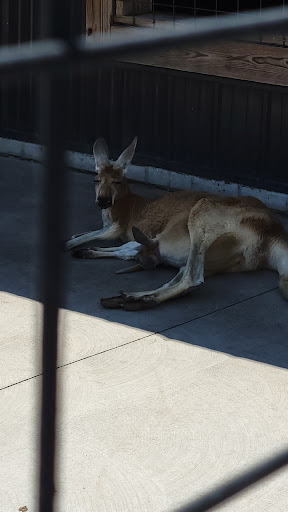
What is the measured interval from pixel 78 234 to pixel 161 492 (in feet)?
10.7

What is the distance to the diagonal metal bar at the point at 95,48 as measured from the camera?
0.80 meters

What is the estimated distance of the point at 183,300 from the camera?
5340 millimetres

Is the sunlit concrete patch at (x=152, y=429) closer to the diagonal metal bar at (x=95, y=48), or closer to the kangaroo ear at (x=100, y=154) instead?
the kangaroo ear at (x=100, y=154)

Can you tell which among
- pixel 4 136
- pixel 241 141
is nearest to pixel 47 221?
pixel 241 141

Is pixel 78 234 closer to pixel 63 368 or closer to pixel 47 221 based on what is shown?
pixel 63 368

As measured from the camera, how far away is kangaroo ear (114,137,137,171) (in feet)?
20.2

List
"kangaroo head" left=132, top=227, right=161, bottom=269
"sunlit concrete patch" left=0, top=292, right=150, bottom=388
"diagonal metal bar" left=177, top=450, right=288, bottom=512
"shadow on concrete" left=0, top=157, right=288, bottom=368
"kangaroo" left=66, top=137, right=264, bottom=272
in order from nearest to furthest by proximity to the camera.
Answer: "diagonal metal bar" left=177, top=450, right=288, bottom=512
"sunlit concrete patch" left=0, top=292, right=150, bottom=388
"shadow on concrete" left=0, top=157, right=288, bottom=368
"kangaroo head" left=132, top=227, right=161, bottom=269
"kangaroo" left=66, top=137, right=264, bottom=272

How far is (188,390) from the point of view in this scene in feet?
13.7

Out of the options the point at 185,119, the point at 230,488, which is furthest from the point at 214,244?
the point at 230,488

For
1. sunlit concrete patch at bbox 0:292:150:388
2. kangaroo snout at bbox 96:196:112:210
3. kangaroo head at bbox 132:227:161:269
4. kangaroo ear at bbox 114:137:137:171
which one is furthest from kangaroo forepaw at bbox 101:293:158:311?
kangaroo ear at bbox 114:137:137:171

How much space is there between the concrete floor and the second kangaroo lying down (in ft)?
0.32

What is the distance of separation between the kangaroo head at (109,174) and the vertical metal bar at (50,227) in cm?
515

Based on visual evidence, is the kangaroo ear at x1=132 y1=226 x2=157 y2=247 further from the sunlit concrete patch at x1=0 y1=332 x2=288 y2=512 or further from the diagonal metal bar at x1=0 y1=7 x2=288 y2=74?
the diagonal metal bar at x1=0 y1=7 x2=288 y2=74

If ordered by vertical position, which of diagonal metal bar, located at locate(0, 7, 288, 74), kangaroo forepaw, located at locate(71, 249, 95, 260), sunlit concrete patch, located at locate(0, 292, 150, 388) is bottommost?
kangaroo forepaw, located at locate(71, 249, 95, 260)
